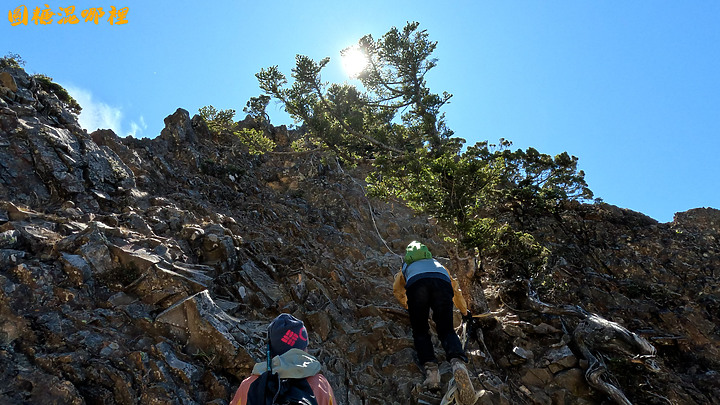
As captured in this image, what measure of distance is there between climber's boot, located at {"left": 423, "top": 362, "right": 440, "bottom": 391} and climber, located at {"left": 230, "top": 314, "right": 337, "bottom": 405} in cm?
325

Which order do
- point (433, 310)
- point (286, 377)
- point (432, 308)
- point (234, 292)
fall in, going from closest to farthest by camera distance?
point (286, 377), point (432, 308), point (433, 310), point (234, 292)

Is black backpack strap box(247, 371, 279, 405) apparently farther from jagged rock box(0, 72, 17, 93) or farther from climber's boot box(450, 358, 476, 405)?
jagged rock box(0, 72, 17, 93)

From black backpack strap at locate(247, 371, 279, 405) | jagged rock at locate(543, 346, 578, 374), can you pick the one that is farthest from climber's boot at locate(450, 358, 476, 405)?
black backpack strap at locate(247, 371, 279, 405)

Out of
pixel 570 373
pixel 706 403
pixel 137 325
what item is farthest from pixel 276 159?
pixel 706 403

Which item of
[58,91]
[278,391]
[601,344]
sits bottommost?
[601,344]

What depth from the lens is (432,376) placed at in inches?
242

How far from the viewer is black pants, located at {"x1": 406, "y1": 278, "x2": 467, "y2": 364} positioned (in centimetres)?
636

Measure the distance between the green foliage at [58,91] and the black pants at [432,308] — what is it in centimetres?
1471

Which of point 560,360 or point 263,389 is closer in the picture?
point 263,389

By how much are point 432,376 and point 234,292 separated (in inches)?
164

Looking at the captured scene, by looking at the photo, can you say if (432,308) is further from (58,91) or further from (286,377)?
(58,91)

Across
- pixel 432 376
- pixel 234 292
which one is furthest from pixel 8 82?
pixel 432 376

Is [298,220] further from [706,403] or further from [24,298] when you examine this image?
[706,403]

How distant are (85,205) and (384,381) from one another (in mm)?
8219
